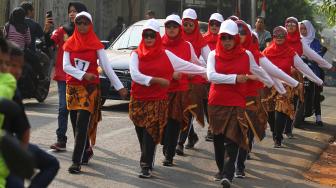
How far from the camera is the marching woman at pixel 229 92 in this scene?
703cm

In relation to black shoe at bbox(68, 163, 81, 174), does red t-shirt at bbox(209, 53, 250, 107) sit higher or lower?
higher

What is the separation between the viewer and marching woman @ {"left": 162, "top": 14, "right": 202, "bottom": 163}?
843cm

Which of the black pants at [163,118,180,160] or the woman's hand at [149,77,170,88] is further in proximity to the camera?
the black pants at [163,118,180,160]

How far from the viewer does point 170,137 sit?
27.6 ft

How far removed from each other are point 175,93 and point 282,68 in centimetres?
219

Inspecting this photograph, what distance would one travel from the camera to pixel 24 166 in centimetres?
212

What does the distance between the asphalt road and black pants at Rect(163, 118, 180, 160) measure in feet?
0.63

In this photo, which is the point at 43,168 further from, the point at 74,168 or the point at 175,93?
the point at 175,93

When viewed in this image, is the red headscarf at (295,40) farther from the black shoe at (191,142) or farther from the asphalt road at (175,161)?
the black shoe at (191,142)

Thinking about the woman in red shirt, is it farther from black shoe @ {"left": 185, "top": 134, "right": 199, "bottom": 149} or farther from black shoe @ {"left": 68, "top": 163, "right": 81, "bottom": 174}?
black shoe @ {"left": 185, "top": 134, "right": 199, "bottom": 149}

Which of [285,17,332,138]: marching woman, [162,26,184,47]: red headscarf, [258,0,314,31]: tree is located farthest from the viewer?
[258,0,314,31]: tree

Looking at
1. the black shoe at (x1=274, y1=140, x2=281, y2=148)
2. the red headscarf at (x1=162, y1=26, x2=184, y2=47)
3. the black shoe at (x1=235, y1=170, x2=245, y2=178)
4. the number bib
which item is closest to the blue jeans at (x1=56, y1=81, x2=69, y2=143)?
the number bib

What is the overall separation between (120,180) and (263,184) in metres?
1.60

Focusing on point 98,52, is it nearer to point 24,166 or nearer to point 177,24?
point 177,24
